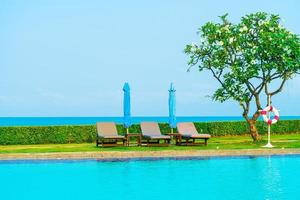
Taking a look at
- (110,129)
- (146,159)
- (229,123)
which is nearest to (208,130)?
(229,123)

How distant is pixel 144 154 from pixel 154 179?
197 inches

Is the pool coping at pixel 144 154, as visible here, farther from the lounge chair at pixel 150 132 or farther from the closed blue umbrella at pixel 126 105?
the closed blue umbrella at pixel 126 105

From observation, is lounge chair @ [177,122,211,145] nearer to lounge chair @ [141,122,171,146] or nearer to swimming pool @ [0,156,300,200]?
lounge chair @ [141,122,171,146]

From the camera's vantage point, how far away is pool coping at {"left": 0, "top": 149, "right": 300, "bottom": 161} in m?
20.8

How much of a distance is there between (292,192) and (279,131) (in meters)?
20.2

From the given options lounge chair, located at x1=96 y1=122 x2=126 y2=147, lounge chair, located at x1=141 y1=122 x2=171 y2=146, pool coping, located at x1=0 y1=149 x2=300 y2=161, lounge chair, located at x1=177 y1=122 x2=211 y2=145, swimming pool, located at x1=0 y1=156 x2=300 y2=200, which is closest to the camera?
swimming pool, located at x1=0 y1=156 x2=300 y2=200

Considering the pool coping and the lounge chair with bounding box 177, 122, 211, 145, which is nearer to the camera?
the pool coping

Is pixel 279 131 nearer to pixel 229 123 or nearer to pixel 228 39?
pixel 229 123

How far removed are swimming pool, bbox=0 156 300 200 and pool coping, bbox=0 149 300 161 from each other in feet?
2.23

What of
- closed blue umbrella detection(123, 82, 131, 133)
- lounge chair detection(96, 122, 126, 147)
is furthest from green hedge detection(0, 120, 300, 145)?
lounge chair detection(96, 122, 126, 147)

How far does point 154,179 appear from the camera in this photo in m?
16.5

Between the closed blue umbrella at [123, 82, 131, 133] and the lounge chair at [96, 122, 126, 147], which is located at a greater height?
the closed blue umbrella at [123, 82, 131, 133]

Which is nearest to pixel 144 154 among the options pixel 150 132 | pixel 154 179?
pixel 150 132

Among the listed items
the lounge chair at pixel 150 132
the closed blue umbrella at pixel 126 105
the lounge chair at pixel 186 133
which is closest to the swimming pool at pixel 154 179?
the lounge chair at pixel 150 132
